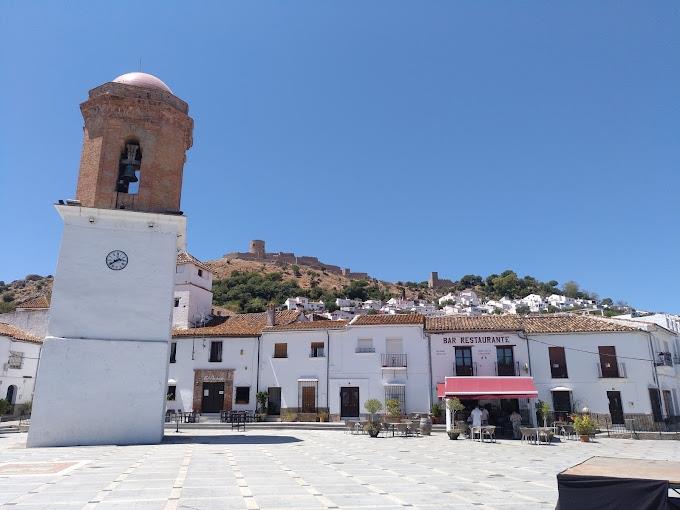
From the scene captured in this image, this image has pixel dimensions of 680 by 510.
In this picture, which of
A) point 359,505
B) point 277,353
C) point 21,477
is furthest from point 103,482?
point 277,353

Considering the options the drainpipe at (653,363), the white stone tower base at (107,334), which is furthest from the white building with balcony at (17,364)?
the drainpipe at (653,363)

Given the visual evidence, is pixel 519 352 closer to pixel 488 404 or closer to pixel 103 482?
pixel 488 404

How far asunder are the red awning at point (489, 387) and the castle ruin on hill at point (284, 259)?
299 feet

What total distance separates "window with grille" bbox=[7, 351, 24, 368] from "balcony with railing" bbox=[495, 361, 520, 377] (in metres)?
28.5

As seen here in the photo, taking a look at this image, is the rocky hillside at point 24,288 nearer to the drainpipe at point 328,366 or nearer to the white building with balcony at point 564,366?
the drainpipe at point 328,366

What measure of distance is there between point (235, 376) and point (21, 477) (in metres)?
20.5

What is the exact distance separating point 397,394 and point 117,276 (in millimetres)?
16826

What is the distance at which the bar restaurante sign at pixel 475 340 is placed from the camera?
27.8 m

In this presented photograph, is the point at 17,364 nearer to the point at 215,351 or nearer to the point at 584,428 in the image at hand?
the point at 215,351

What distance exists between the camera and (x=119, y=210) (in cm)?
1830

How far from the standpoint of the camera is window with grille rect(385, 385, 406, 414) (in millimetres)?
28141

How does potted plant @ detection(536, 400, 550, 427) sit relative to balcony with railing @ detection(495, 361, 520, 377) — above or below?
below

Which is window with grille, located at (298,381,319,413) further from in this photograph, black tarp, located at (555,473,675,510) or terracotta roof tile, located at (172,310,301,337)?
Answer: black tarp, located at (555,473,675,510)

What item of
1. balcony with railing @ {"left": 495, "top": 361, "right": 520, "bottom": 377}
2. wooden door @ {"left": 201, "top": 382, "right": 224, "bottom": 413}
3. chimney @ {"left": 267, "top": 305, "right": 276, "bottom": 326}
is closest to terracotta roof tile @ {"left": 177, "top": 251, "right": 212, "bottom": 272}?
chimney @ {"left": 267, "top": 305, "right": 276, "bottom": 326}
